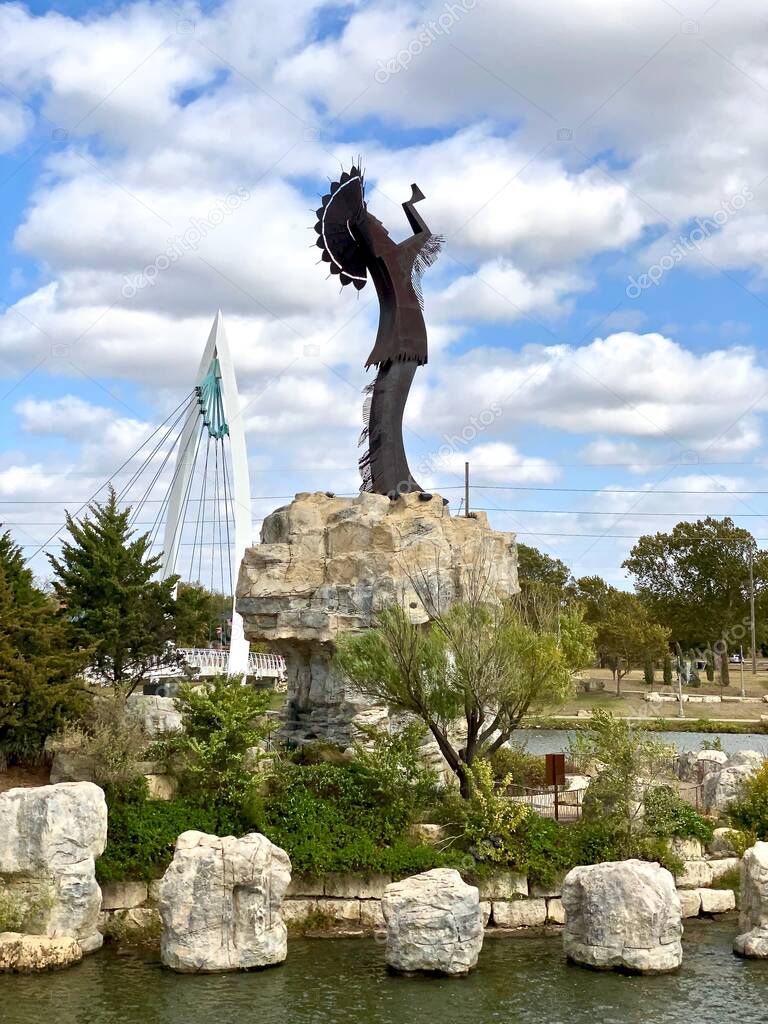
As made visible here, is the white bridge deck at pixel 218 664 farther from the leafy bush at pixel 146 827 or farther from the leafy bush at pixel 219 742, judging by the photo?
the leafy bush at pixel 146 827

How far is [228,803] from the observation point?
63.1ft

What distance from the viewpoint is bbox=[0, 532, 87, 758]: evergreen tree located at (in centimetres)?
2036

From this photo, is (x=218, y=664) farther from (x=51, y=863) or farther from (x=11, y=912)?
(x=11, y=912)

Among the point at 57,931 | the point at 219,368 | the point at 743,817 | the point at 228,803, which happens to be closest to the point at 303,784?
the point at 228,803

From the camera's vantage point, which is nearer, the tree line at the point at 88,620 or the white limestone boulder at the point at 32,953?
the white limestone boulder at the point at 32,953

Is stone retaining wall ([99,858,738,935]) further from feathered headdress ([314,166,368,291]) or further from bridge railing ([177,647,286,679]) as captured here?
bridge railing ([177,647,286,679])

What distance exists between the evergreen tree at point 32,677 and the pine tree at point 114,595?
3091 mm

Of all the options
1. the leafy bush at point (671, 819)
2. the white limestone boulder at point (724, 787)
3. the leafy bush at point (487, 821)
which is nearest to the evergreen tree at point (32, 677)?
the leafy bush at point (487, 821)

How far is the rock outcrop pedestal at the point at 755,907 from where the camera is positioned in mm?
16172

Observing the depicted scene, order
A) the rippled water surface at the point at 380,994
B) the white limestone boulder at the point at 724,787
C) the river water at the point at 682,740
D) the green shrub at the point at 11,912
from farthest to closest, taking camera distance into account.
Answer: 1. the river water at the point at 682,740
2. the white limestone boulder at the point at 724,787
3. the green shrub at the point at 11,912
4. the rippled water surface at the point at 380,994

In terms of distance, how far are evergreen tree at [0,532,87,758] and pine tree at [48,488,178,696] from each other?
309cm

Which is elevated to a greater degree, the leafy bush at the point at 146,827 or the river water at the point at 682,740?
the river water at the point at 682,740

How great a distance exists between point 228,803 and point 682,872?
25.9 ft

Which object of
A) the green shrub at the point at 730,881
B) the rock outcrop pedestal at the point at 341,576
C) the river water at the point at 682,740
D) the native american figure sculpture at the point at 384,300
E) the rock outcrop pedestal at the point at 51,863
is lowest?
the green shrub at the point at 730,881
